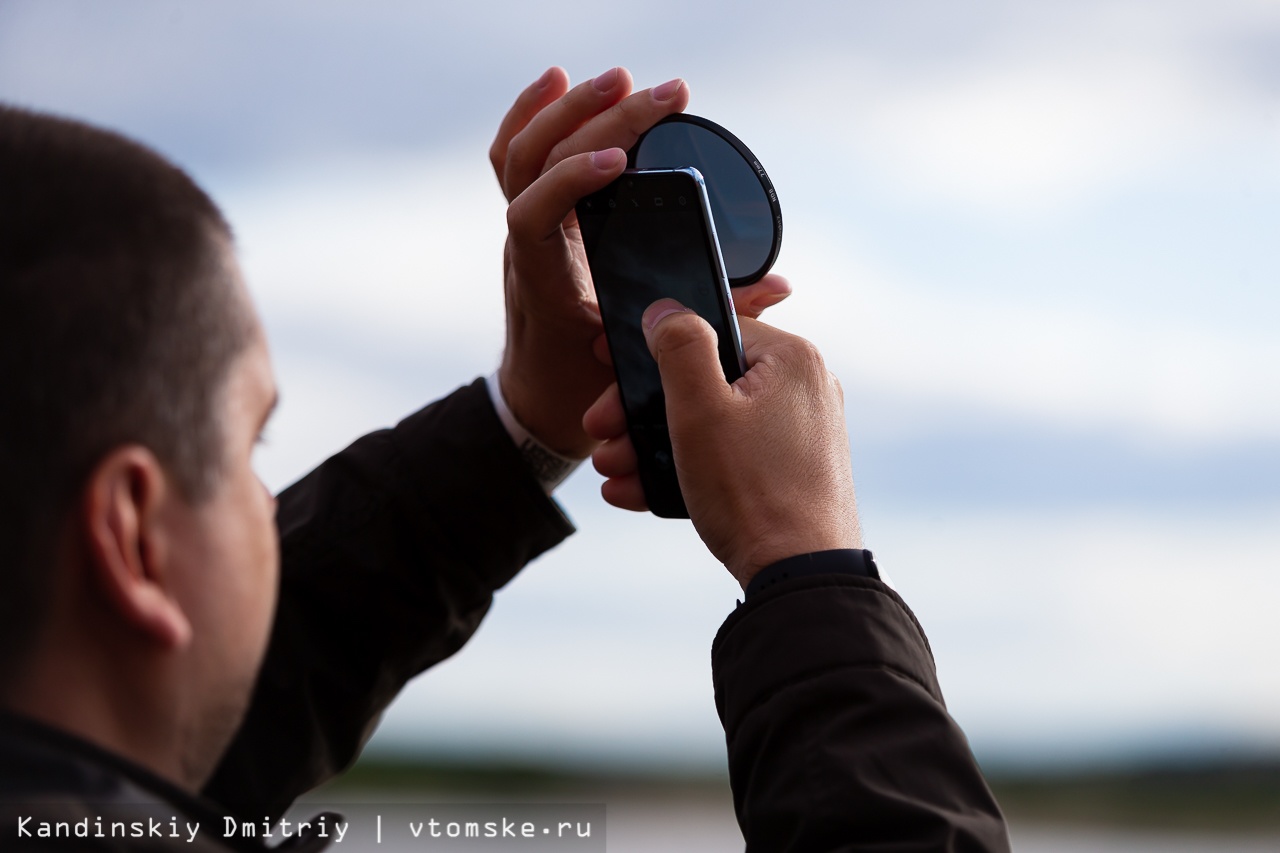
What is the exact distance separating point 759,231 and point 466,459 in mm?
788

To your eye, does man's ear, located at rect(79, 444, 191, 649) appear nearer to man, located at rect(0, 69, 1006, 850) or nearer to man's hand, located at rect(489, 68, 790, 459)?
man, located at rect(0, 69, 1006, 850)

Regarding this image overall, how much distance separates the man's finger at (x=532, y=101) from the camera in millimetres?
2332

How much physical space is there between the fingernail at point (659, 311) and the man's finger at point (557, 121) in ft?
1.52

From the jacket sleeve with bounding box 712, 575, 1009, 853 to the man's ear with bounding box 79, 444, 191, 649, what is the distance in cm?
71

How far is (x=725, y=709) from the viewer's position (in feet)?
4.80

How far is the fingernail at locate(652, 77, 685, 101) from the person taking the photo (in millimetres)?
2109

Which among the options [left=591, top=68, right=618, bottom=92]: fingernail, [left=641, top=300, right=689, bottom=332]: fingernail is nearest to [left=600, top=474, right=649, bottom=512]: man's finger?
[left=641, top=300, right=689, bottom=332]: fingernail

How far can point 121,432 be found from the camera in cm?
118

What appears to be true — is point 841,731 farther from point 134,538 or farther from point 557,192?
point 557,192

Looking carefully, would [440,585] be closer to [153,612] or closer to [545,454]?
[545,454]

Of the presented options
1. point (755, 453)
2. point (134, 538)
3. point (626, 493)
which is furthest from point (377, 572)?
point (134, 538)

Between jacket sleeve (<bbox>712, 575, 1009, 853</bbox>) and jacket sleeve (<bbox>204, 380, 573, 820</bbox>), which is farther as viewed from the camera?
jacket sleeve (<bbox>204, 380, 573, 820</bbox>)

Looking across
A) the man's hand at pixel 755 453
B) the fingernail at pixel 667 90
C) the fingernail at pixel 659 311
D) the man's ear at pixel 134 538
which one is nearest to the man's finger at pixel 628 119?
the fingernail at pixel 667 90

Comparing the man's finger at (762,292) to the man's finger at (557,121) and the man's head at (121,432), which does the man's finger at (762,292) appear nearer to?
the man's finger at (557,121)
